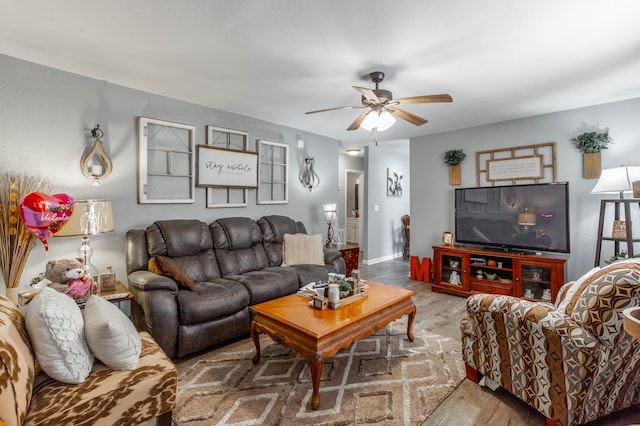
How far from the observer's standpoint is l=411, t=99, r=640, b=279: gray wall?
11.3 feet

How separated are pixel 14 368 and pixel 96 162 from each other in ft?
7.52

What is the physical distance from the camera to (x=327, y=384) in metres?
2.12

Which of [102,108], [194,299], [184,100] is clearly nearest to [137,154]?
[102,108]

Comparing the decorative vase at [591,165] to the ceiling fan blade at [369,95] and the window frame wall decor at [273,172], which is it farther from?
the window frame wall decor at [273,172]

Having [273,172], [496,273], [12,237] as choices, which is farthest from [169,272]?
[496,273]

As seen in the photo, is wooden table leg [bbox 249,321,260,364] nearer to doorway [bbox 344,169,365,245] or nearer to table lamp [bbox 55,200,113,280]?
table lamp [bbox 55,200,113,280]

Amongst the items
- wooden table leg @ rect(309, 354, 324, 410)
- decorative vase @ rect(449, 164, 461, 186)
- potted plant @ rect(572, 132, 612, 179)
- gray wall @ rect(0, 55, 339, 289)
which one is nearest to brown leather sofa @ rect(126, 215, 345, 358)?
gray wall @ rect(0, 55, 339, 289)

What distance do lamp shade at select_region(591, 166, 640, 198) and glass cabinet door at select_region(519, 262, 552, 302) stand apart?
1.04m

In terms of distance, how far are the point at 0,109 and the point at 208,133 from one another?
174 centimetres

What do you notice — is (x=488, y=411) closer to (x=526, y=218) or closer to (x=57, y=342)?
(x=57, y=342)

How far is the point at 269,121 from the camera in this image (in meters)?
4.33

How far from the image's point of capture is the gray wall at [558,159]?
3.44 m

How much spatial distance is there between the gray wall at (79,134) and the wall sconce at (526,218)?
3.64 metres

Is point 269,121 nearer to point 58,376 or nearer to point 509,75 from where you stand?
point 509,75
